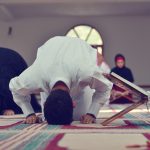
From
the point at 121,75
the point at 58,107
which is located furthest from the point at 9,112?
the point at 121,75

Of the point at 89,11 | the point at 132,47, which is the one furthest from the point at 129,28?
the point at 89,11

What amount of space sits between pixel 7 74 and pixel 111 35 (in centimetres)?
684

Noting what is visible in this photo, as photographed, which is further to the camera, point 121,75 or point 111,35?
point 111,35

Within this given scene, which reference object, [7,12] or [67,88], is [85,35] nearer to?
[7,12]

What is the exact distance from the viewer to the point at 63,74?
2.43 m

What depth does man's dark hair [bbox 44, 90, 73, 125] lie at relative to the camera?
7.30 ft

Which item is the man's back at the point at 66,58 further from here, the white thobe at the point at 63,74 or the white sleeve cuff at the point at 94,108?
the white sleeve cuff at the point at 94,108

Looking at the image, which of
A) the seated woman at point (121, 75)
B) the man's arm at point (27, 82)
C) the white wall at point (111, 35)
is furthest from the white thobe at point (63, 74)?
the white wall at point (111, 35)

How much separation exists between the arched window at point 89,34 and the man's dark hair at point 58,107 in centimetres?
793

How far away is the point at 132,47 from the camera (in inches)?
410

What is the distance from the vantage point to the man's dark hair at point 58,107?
7.30 feet

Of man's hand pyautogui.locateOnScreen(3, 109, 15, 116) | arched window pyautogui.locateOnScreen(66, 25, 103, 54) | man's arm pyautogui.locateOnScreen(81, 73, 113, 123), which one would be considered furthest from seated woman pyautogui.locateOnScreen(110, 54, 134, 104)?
man's arm pyautogui.locateOnScreen(81, 73, 113, 123)

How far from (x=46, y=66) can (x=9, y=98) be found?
1406 mm

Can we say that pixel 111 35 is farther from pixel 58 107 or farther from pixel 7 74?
pixel 58 107
